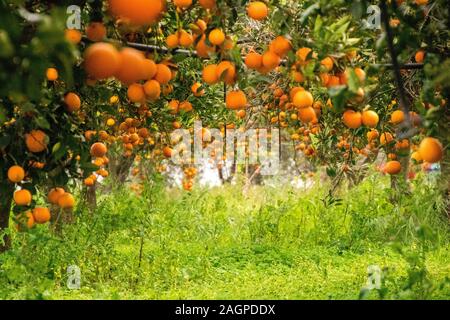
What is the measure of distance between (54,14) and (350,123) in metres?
1.34

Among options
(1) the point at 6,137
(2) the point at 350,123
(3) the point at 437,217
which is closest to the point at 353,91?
(2) the point at 350,123

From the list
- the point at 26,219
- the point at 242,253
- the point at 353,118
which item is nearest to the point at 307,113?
the point at 353,118

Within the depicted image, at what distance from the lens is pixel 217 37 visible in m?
2.10

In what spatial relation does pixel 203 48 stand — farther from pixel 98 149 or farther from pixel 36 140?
pixel 98 149

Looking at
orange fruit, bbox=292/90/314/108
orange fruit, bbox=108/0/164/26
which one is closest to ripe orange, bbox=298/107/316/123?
orange fruit, bbox=292/90/314/108

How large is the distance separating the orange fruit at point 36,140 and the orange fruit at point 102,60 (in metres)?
0.82

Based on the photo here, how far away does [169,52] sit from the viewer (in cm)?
237

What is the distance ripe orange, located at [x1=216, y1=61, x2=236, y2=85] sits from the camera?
2117mm

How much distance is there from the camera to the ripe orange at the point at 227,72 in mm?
2117

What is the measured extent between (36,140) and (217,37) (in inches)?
30.3

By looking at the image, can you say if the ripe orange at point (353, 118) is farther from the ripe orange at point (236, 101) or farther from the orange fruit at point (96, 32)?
the orange fruit at point (96, 32)

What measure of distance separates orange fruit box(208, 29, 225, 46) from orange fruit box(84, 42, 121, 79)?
2.10ft

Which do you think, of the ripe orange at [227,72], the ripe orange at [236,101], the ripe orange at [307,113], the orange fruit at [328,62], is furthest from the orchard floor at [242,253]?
the ripe orange at [227,72]
